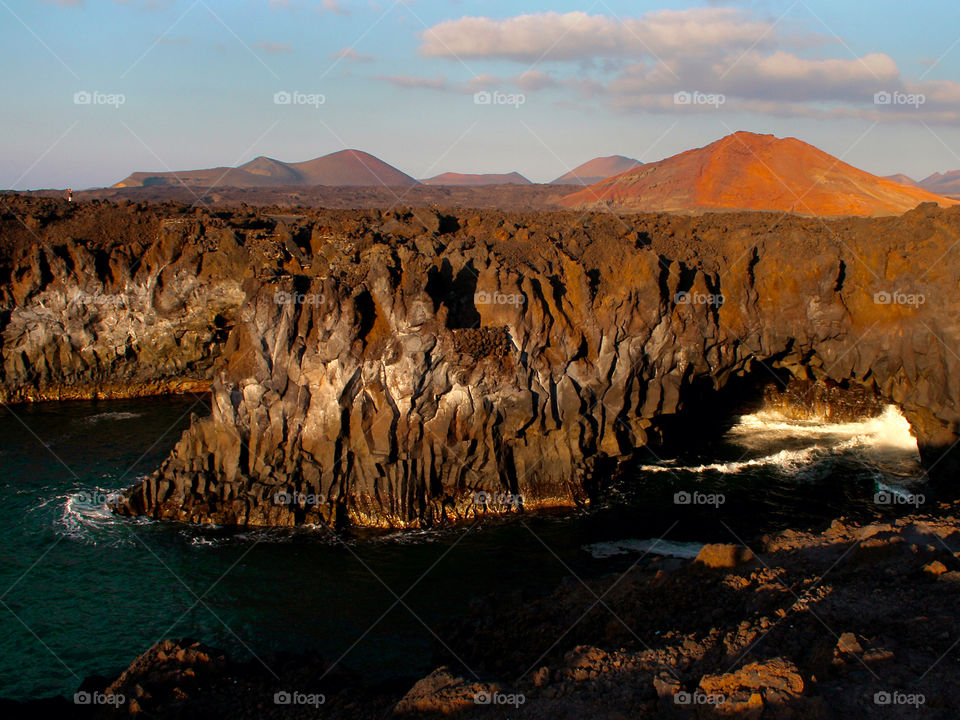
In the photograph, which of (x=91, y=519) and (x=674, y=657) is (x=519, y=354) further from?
(x=91, y=519)

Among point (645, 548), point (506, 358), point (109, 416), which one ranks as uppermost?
point (506, 358)

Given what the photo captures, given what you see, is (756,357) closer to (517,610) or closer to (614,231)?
(614,231)

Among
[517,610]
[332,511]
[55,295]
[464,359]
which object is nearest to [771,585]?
[517,610]

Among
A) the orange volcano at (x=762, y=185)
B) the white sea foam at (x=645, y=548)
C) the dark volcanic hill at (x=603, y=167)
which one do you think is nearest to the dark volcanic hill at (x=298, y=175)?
the dark volcanic hill at (x=603, y=167)

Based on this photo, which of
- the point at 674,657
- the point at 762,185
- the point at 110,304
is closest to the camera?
the point at 674,657

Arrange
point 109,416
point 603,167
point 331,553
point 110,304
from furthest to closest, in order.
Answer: point 603,167, point 110,304, point 109,416, point 331,553

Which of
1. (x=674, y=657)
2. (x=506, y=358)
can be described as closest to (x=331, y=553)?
(x=506, y=358)
